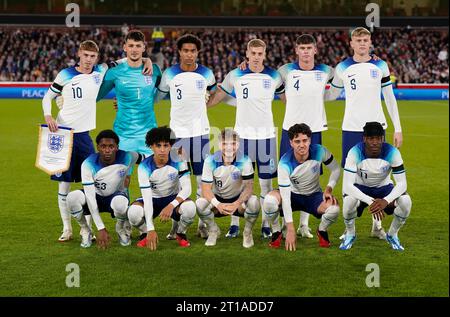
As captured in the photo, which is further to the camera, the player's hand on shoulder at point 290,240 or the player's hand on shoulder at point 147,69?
the player's hand on shoulder at point 147,69

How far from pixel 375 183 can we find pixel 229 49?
107 feet

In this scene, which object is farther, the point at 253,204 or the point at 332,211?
the point at 253,204

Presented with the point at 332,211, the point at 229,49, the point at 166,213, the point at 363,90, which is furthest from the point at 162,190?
the point at 229,49

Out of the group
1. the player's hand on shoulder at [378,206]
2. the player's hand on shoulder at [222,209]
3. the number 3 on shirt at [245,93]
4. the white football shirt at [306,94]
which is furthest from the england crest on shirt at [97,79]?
the player's hand on shoulder at [378,206]

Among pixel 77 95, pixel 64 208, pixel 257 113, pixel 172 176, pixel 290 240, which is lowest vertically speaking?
pixel 290 240

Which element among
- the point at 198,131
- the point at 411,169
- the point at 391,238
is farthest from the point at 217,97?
the point at 411,169

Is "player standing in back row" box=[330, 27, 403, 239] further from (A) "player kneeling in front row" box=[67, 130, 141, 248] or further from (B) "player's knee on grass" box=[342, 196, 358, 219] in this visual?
(A) "player kneeling in front row" box=[67, 130, 141, 248]

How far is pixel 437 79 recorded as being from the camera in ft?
121

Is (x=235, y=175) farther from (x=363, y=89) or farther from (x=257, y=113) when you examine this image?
(x=363, y=89)

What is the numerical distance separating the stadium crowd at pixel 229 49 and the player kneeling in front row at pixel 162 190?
2772 centimetres

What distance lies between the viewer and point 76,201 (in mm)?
7762

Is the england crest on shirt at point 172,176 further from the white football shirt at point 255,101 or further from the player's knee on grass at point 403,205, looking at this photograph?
the player's knee on grass at point 403,205

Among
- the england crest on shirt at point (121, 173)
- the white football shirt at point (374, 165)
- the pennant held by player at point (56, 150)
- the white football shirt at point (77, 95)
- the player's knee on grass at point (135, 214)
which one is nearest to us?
the white football shirt at point (374, 165)

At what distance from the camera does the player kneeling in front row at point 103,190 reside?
7.68 m
